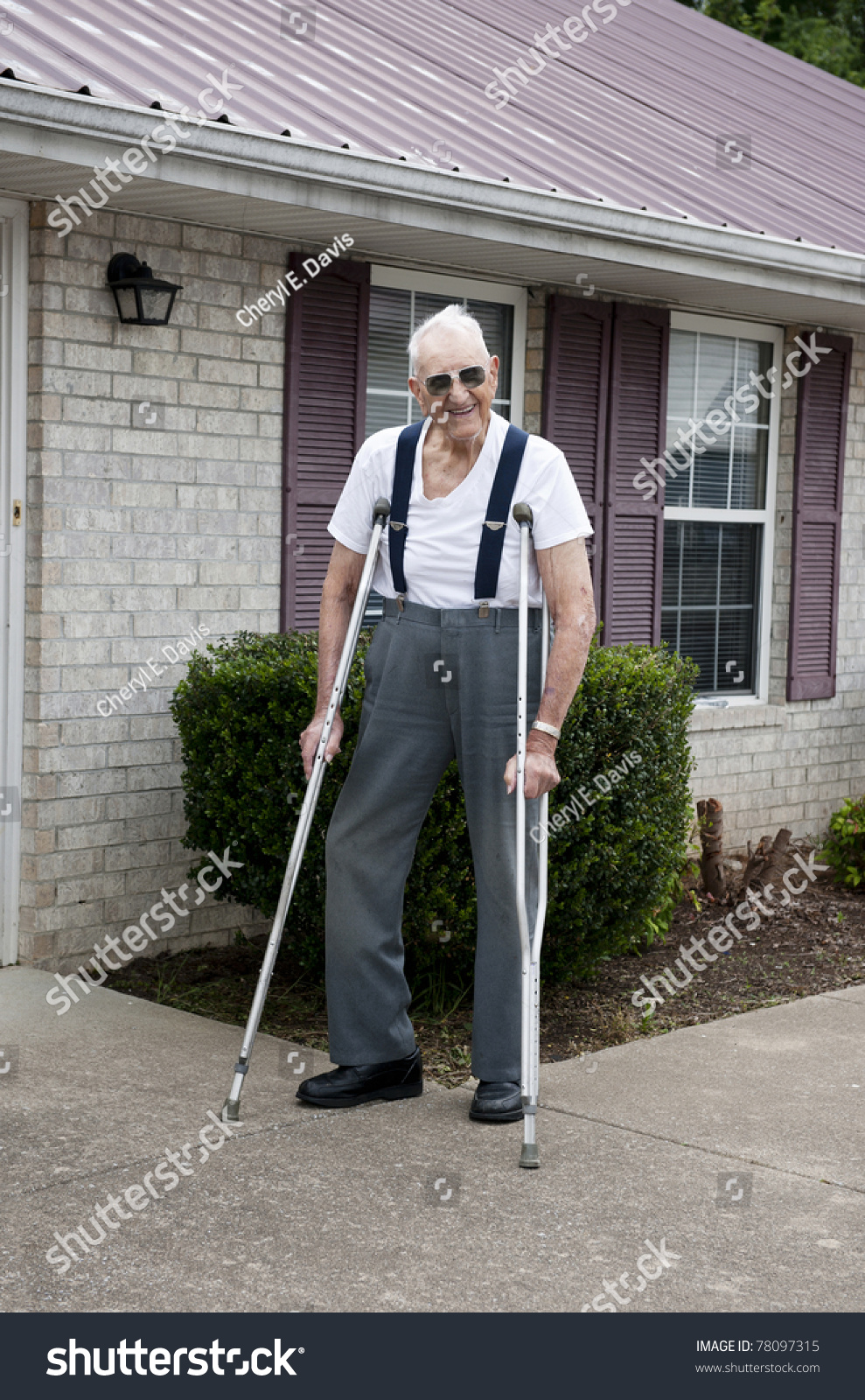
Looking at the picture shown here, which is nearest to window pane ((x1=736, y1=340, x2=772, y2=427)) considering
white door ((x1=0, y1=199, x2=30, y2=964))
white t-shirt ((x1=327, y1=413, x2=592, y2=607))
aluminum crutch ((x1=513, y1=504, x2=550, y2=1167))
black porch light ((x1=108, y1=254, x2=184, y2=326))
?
black porch light ((x1=108, y1=254, x2=184, y2=326))

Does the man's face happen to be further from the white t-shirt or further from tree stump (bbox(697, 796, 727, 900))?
tree stump (bbox(697, 796, 727, 900))

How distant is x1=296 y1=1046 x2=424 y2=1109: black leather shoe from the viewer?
463cm

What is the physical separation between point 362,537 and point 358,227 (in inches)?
79.7

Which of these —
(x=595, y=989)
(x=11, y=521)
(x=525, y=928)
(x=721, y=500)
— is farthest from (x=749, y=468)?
(x=525, y=928)

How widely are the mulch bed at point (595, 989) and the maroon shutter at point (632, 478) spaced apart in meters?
1.48

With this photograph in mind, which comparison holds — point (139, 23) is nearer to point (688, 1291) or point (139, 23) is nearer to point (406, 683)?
point (406, 683)

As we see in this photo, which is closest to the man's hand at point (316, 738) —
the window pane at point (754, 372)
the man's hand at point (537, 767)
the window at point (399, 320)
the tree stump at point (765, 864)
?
the man's hand at point (537, 767)

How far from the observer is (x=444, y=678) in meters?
4.46

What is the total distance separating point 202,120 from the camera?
16.8 feet

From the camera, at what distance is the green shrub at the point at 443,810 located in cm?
541

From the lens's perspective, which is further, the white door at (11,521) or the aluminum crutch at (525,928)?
the white door at (11,521)

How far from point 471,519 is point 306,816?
2.94ft

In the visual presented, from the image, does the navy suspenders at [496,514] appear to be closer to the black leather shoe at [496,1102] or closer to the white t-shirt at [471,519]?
the white t-shirt at [471,519]
